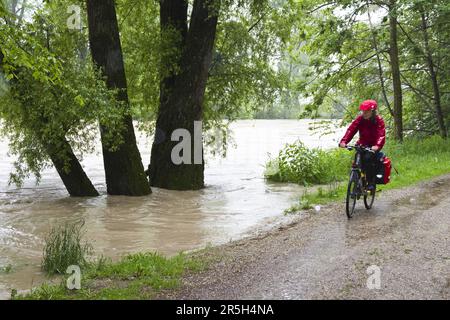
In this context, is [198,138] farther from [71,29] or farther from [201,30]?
[71,29]

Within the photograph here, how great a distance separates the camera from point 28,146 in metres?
12.4

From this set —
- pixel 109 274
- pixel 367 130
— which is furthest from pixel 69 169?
pixel 367 130

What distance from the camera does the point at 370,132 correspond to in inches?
400

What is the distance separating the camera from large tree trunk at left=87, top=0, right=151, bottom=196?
13383mm

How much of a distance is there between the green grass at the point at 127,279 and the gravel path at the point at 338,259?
0.80 ft

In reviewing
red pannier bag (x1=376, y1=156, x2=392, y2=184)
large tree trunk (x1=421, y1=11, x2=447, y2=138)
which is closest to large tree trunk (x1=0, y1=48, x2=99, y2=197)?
red pannier bag (x1=376, y1=156, x2=392, y2=184)

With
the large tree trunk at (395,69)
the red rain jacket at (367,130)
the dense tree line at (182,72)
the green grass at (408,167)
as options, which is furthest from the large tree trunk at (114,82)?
the large tree trunk at (395,69)

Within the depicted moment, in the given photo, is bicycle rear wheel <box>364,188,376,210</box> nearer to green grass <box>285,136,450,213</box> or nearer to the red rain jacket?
green grass <box>285,136,450,213</box>

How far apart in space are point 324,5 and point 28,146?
1214 cm

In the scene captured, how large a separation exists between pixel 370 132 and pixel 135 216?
18.1 feet

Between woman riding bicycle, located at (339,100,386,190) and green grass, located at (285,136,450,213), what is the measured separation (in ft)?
3.74

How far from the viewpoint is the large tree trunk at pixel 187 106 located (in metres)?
15.1

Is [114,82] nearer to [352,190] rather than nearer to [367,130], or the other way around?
[367,130]
